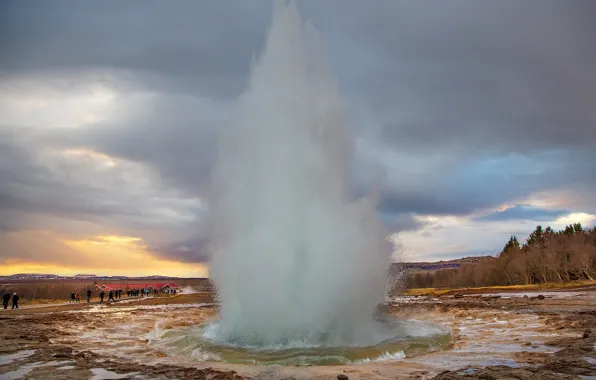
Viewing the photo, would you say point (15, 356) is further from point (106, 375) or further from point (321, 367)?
point (321, 367)

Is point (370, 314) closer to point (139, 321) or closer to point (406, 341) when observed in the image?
point (406, 341)

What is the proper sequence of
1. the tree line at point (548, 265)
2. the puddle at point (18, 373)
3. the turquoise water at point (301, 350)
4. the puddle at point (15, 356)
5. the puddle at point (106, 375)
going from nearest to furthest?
the puddle at point (18, 373) < the puddle at point (106, 375) < the puddle at point (15, 356) < the turquoise water at point (301, 350) < the tree line at point (548, 265)

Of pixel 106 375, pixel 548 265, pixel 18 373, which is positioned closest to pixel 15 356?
pixel 18 373

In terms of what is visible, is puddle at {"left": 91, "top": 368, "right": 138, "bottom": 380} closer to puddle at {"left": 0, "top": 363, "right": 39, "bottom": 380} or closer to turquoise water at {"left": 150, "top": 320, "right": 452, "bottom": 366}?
puddle at {"left": 0, "top": 363, "right": 39, "bottom": 380}

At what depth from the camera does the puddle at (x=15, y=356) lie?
35.4 feet

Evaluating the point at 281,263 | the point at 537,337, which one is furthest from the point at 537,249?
the point at 281,263

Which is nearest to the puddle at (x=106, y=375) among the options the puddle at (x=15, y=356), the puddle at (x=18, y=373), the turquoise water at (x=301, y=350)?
the puddle at (x=18, y=373)

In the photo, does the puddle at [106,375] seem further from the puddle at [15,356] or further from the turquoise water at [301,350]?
the puddle at [15,356]

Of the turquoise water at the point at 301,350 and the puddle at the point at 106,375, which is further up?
the puddle at the point at 106,375

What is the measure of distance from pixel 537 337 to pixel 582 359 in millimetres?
4893

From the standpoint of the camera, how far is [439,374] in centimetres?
898

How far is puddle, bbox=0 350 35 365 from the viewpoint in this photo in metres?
10.8

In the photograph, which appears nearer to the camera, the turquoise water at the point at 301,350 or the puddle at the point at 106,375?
the puddle at the point at 106,375

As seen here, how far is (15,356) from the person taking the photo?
1152 cm
